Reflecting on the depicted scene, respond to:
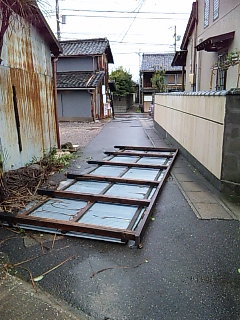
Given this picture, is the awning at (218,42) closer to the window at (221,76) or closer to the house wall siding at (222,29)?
the house wall siding at (222,29)

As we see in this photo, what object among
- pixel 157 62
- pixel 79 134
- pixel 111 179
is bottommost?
pixel 79 134

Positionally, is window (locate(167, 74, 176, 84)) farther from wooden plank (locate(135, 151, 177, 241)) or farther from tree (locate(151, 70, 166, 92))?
wooden plank (locate(135, 151, 177, 241))

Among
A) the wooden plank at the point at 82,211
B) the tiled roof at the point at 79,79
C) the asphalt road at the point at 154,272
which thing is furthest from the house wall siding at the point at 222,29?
the tiled roof at the point at 79,79

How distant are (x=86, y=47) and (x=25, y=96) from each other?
58.9 ft

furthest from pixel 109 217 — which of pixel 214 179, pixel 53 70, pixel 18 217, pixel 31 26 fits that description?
pixel 53 70

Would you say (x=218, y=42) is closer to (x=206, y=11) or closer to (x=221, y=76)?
(x=221, y=76)

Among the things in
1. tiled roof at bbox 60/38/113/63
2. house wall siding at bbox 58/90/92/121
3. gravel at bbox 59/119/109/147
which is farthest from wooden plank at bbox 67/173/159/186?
tiled roof at bbox 60/38/113/63

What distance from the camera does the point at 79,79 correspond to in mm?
20656

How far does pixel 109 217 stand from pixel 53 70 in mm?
5998

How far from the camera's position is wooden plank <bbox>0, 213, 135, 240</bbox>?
303cm

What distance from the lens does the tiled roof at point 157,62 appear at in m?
32.0

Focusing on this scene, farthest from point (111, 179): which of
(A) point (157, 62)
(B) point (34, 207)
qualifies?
(A) point (157, 62)

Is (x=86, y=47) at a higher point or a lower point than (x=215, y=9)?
higher

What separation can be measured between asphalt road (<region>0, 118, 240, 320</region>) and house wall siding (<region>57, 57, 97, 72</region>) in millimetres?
20148
